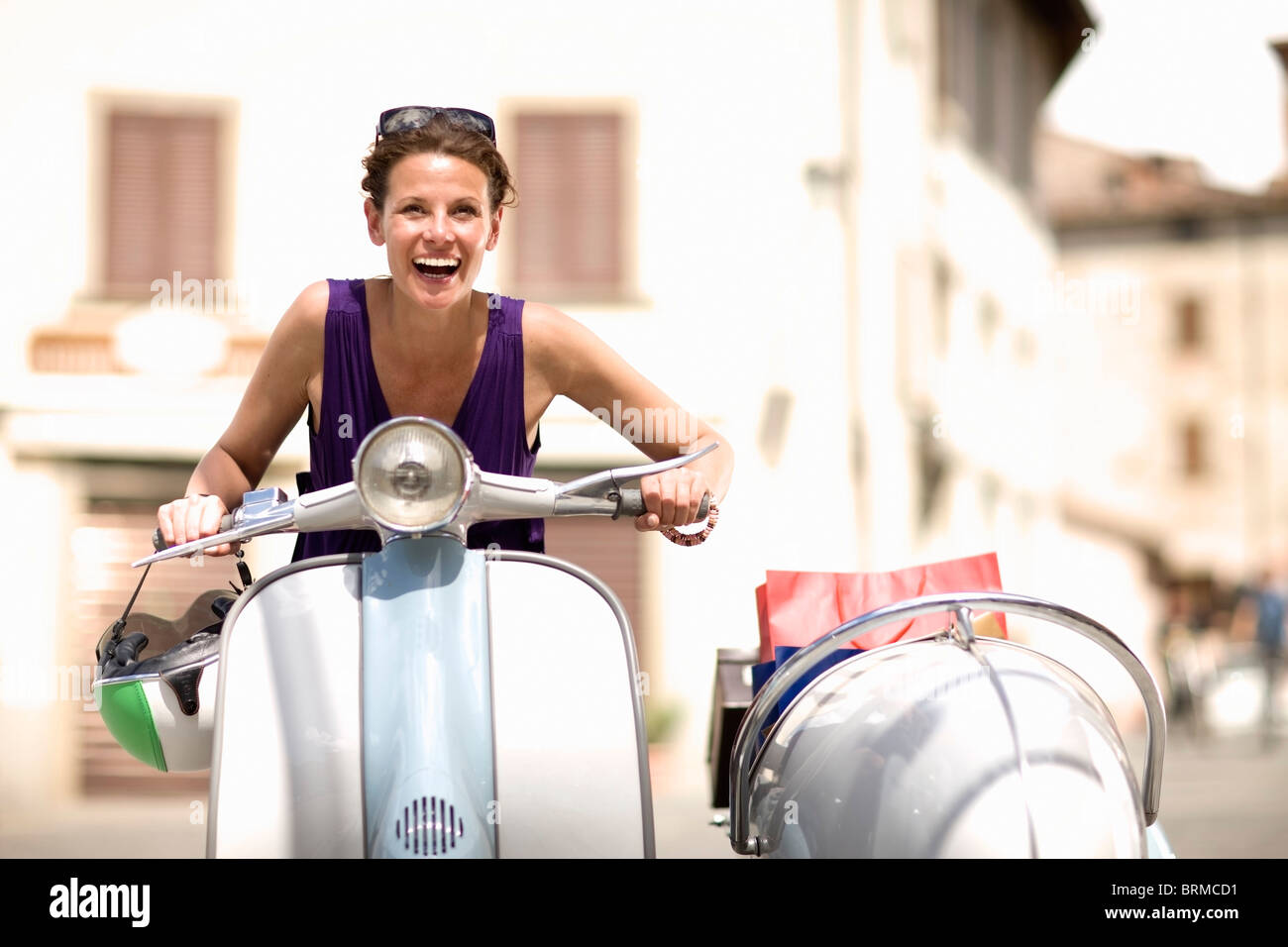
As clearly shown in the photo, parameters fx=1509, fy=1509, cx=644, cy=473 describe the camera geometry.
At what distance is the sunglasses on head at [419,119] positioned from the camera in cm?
246

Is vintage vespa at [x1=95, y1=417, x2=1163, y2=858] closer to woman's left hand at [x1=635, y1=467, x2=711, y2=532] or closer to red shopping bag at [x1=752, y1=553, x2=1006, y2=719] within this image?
→ woman's left hand at [x1=635, y1=467, x2=711, y2=532]

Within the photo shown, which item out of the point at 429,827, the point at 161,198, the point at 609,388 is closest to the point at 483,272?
the point at 161,198

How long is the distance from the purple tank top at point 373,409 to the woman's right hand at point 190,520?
1.04 ft

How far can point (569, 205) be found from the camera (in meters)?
14.8

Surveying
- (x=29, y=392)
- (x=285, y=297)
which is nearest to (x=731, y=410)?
(x=285, y=297)

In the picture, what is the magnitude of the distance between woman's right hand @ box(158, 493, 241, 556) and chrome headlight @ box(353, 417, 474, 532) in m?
0.36

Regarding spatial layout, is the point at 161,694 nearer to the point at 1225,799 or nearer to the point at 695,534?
the point at 695,534

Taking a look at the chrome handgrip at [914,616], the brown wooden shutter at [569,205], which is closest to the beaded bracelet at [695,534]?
the chrome handgrip at [914,616]

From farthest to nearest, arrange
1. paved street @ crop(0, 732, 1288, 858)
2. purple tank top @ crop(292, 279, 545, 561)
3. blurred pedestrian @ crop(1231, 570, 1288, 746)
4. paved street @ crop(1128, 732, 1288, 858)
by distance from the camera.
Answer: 1. blurred pedestrian @ crop(1231, 570, 1288, 746)
2. paved street @ crop(0, 732, 1288, 858)
3. paved street @ crop(1128, 732, 1288, 858)
4. purple tank top @ crop(292, 279, 545, 561)

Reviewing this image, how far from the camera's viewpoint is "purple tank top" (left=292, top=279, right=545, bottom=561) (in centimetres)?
259

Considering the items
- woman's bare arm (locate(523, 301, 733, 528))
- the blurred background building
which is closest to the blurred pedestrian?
the blurred background building

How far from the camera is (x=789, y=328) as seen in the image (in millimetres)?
14383
